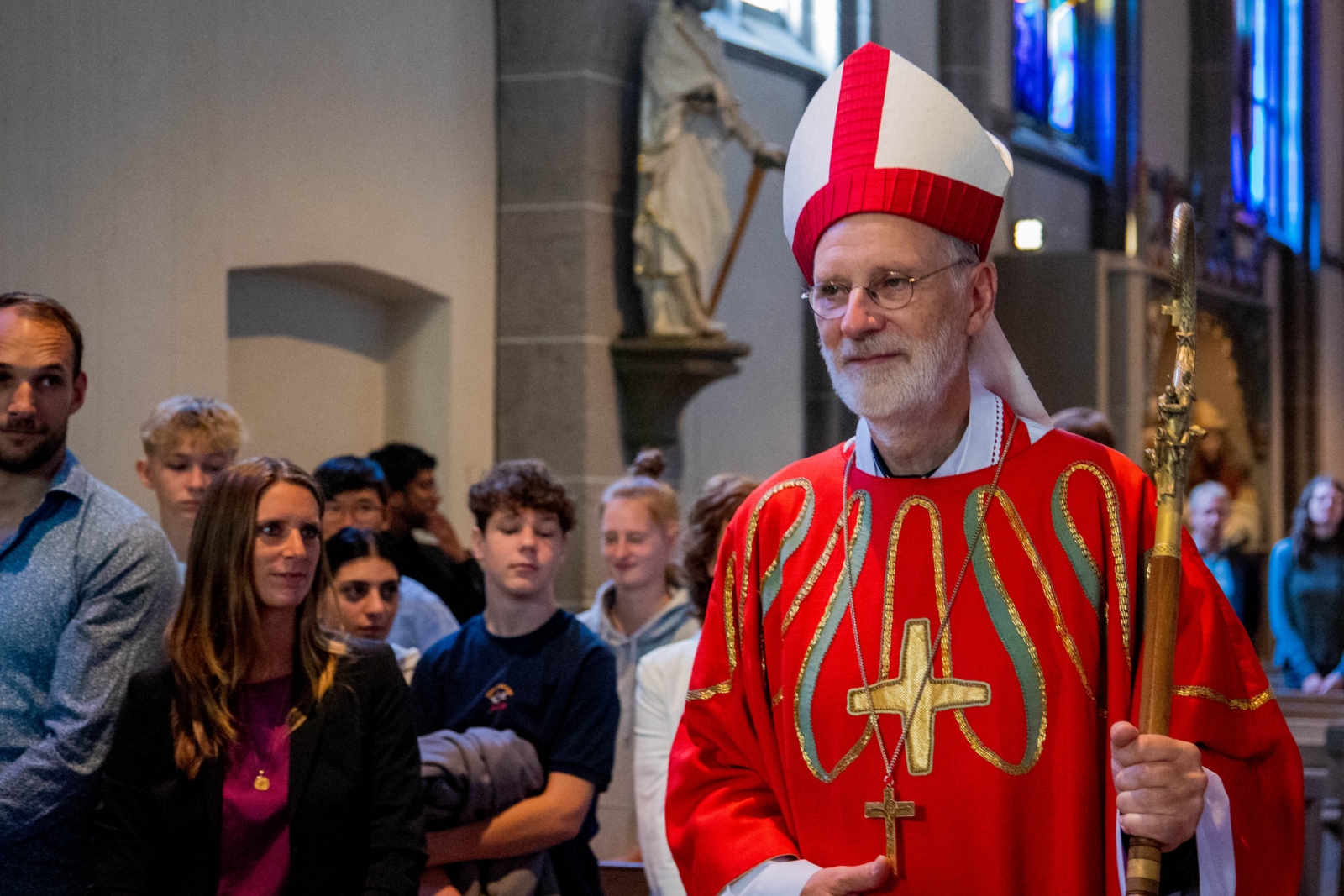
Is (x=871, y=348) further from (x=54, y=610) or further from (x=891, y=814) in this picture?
(x=54, y=610)

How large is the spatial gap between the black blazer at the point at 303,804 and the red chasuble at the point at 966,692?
76 centimetres

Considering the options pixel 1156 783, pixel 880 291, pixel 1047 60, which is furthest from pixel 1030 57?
pixel 1156 783

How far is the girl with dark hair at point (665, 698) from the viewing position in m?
3.37

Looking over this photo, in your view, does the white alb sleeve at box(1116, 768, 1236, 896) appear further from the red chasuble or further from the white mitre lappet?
the white mitre lappet

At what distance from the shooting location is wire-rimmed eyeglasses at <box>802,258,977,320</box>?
216cm

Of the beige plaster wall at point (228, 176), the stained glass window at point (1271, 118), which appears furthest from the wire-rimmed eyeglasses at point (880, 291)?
the stained glass window at point (1271, 118)

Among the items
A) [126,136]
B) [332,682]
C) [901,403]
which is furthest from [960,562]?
[126,136]

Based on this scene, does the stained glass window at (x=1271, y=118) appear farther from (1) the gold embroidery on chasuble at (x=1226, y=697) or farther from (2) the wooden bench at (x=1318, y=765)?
(1) the gold embroidery on chasuble at (x=1226, y=697)

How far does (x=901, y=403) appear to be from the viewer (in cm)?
214

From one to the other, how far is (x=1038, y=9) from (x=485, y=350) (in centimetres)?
786

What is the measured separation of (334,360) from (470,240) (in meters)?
0.95

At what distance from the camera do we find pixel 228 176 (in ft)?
19.9

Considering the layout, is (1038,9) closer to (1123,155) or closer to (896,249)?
Result: (1123,155)

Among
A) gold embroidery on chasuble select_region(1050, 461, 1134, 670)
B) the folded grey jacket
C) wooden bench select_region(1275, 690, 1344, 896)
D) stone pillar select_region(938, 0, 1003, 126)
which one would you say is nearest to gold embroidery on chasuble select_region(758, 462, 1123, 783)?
gold embroidery on chasuble select_region(1050, 461, 1134, 670)
